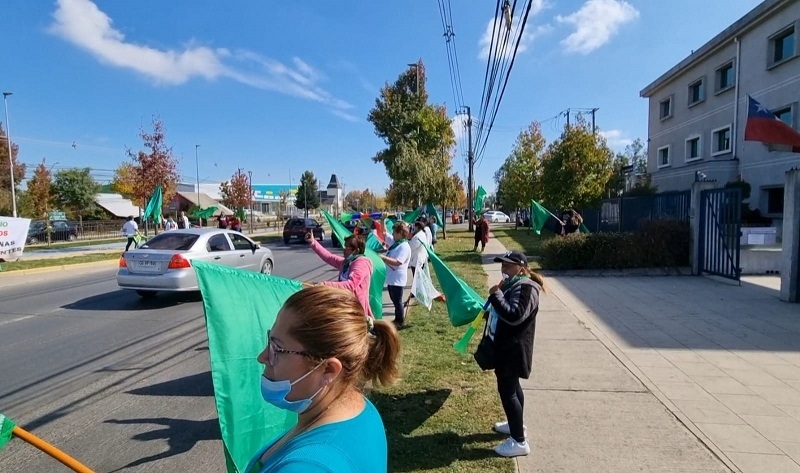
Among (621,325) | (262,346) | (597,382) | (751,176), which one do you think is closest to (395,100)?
(751,176)

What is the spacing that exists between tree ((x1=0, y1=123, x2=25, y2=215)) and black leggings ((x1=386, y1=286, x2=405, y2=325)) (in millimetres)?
36221

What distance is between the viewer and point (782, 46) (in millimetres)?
19812

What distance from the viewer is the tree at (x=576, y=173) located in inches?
787

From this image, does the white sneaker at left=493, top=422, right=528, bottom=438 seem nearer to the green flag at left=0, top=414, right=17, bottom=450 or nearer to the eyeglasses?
the eyeglasses

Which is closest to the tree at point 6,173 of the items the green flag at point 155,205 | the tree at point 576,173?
the green flag at point 155,205

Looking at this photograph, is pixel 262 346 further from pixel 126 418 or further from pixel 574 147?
pixel 574 147

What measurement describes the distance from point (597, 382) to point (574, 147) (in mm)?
16936

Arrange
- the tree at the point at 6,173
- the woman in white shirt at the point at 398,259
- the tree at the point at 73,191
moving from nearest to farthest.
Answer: the woman in white shirt at the point at 398,259, the tree at the point at 6,173, the tree at the point at 73,191

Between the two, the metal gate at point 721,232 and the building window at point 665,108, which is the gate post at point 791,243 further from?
the building window at point 665,108

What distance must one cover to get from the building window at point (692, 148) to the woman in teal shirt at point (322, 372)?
2977 cm

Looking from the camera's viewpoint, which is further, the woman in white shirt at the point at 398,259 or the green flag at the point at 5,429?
the woman in white shirt at the point at 398,259

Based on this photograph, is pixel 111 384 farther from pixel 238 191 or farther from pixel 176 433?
pixel 238 191

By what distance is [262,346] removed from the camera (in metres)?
2.53

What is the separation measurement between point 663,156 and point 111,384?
33514 millimetres
